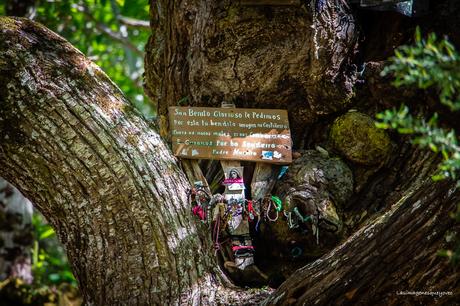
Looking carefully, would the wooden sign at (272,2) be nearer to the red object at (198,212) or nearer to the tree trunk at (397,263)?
the red object at (198,212)

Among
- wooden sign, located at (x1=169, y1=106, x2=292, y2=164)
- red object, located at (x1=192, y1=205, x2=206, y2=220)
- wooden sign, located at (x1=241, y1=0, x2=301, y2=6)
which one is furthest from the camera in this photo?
wooden sign, located at (x1=169, y1=106, x2=292, y2=164)

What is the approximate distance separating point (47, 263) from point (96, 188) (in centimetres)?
497

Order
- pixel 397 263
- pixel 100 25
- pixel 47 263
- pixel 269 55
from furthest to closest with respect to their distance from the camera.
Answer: pixel 100 25
pixel 47 263
pixel 269 55
pixel 397 263

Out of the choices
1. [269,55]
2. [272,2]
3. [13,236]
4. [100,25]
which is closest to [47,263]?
[13,236]

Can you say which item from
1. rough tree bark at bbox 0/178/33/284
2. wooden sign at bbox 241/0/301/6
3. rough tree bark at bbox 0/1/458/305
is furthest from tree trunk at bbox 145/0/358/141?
rough tree bark at bbox 0/178/33/284

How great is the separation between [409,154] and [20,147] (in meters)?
2.06

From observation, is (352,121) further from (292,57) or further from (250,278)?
(250,278)

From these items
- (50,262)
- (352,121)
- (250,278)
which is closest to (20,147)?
(250,278)

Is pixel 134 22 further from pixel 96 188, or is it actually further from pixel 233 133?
pixel 96 188

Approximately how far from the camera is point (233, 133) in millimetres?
3555

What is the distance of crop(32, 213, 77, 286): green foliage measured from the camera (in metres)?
6.88

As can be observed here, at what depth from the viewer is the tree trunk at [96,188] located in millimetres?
2982

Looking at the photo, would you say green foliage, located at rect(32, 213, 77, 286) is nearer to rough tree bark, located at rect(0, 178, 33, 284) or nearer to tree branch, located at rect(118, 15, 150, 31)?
rough tree bark, located at rect(0, 178, 33, 284)

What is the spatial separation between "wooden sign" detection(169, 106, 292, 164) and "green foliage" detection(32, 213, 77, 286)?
3.74 m
